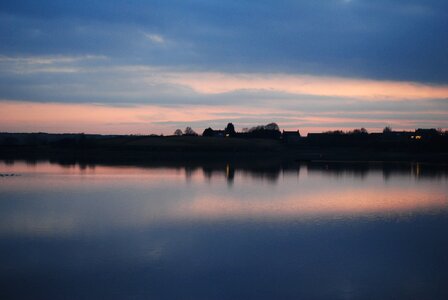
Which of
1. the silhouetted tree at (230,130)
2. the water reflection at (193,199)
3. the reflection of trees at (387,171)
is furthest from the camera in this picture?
the silhouetted tree at (230,130)

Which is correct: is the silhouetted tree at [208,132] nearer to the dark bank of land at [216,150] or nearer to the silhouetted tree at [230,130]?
the silhouetted tree at [230,130]

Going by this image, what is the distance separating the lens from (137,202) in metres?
16.8

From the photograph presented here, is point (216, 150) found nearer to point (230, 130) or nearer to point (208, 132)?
point (208, 132)

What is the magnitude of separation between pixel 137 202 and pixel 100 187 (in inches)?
211

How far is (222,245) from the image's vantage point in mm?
10469

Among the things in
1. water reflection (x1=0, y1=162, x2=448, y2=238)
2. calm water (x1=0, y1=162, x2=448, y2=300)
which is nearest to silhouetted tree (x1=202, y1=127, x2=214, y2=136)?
water reflection (x1=0, y1=162, x2=448, y2=238)

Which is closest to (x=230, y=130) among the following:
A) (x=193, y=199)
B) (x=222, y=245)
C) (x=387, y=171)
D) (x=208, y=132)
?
(x=208, y=132)

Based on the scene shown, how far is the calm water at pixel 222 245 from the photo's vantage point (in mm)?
7840

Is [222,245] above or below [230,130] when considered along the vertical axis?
below

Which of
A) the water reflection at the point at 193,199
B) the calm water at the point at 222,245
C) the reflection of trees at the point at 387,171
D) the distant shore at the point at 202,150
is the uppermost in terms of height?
the distant shore at the point at 202,150

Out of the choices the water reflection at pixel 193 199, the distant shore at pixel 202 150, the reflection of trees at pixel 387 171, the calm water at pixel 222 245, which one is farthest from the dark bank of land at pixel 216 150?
the calm water at pixel 222 245

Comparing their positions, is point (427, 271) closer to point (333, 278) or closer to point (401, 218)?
point (333, 278)

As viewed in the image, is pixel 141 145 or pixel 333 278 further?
pixel 141 145

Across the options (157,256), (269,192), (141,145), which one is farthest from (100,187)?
(141,145)
